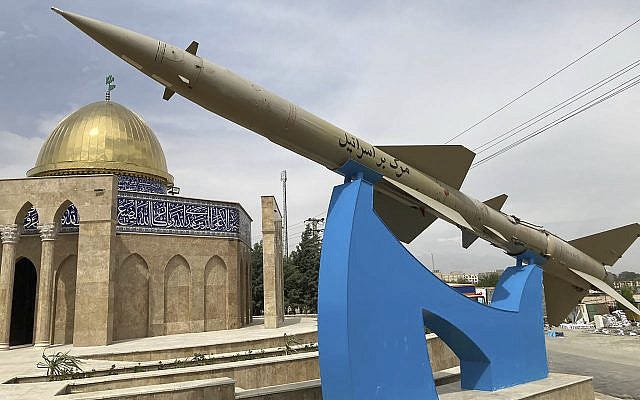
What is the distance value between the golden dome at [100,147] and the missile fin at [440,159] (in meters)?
17.1

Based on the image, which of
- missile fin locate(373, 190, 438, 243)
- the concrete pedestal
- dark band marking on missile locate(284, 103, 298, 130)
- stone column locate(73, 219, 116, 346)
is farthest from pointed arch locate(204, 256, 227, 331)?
dark band marking on missile locate(284, 103, 298, 130)

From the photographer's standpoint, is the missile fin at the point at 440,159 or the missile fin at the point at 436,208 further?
the missile fin at the point at 440,159

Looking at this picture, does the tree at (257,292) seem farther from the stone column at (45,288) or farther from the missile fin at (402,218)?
the missile fin at (402,218)

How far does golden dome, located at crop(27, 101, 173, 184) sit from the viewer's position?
22.1 m

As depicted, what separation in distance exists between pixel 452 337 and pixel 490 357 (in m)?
0.85

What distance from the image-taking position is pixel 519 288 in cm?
1029

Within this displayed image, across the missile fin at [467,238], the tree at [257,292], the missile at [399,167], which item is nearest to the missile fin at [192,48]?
the missile at [399,167]

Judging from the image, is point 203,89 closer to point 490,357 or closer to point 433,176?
point 433,176

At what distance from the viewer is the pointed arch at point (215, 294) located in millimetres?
19891

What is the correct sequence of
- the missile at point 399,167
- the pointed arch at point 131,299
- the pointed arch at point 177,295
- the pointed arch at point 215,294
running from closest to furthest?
1. the missile at point 399,167
2. the pointed arch at point 131,299
3. the pointed arch at point 177,295
4. the pointed arch at point 215,294

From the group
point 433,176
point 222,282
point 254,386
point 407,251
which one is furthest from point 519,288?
point 222,282

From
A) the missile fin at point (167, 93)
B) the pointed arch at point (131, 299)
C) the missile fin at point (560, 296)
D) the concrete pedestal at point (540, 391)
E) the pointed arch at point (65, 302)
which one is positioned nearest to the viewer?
the missile fin at point (167, 93)

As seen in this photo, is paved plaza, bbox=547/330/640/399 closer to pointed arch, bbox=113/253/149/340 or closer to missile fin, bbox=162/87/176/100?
missile fin, bbox=162/87/176/100

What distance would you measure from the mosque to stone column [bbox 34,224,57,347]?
0.03 metres
